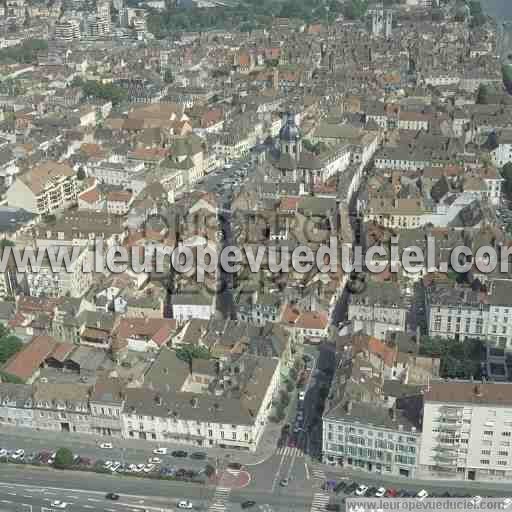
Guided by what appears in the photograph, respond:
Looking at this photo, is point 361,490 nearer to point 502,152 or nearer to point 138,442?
point 138,442

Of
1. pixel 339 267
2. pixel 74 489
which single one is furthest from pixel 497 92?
pixel 74 489

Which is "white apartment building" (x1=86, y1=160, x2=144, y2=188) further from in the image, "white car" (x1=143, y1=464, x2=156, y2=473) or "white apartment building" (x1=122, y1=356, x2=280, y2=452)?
"white car" (x1=143, y1=464, x2=156, y2=473)

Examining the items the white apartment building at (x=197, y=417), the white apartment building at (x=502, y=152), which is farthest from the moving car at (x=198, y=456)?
the white apartment building at (x=502, y=152)

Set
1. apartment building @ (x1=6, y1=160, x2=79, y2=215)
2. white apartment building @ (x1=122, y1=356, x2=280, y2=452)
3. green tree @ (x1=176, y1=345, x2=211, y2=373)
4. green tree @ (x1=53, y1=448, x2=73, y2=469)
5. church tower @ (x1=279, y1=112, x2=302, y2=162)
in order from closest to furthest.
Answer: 1. green tree @ (x1=53, y1=448, x2=73, y2=469)
2. white apartment building @ (x1=122, y1=356, x2=280, y2=452)
3. green tree @ (x1=176, y1=345, x2=211, y2=373)
4. apartment building @ (x1=6, y1=160, x2=79, y2=215)
5. church tower @ (x1=279, y1=112, x2=302, y2=162)

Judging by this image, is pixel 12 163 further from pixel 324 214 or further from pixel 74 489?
pixel 74 489

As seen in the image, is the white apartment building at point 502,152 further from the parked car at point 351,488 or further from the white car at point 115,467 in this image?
the white car at point 115,467

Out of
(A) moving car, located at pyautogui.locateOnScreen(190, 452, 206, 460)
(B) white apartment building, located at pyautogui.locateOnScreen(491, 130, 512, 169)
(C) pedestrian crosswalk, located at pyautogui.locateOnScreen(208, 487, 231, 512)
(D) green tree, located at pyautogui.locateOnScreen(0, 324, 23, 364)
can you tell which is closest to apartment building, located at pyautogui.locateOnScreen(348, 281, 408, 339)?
(A) moving car, located at pyautogui.locateOnScreen(190, 452, 206, 460)
